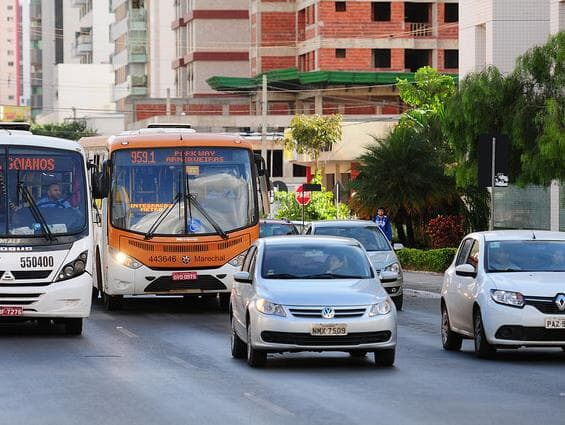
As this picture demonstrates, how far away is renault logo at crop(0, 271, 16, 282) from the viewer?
22.8 metres

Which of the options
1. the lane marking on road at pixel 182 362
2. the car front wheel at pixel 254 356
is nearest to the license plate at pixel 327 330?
the car front wheel at pixel 254 356

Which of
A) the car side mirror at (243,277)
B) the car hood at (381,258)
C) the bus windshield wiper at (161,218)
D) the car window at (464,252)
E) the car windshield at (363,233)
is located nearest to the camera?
the car side mirror at (243,277)

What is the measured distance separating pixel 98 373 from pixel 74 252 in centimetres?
567

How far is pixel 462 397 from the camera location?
15375 mm

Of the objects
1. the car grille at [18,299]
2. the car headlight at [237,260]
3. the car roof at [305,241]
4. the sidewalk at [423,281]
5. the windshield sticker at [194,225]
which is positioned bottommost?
the sidewalk at [423,281]

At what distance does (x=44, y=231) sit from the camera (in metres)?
23.4

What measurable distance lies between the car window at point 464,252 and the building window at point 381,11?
299 feet

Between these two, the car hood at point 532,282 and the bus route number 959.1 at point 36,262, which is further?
the bus route number 959.1 at point 36,262

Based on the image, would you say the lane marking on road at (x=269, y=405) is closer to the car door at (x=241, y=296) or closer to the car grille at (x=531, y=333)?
the car door at (x=241, y=296)

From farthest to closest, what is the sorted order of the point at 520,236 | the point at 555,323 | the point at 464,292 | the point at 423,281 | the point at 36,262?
1. the point at 423,281
2. the point at 36,262
3. the point at 520,236
4. the point at 464,292
5. the point at 555,323

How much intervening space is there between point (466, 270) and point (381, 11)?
9307 centimetres

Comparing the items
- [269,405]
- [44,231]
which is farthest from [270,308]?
[44,231]

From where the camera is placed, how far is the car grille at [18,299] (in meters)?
22.8

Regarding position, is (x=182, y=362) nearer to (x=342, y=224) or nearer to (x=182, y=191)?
(x=182, y=191)
